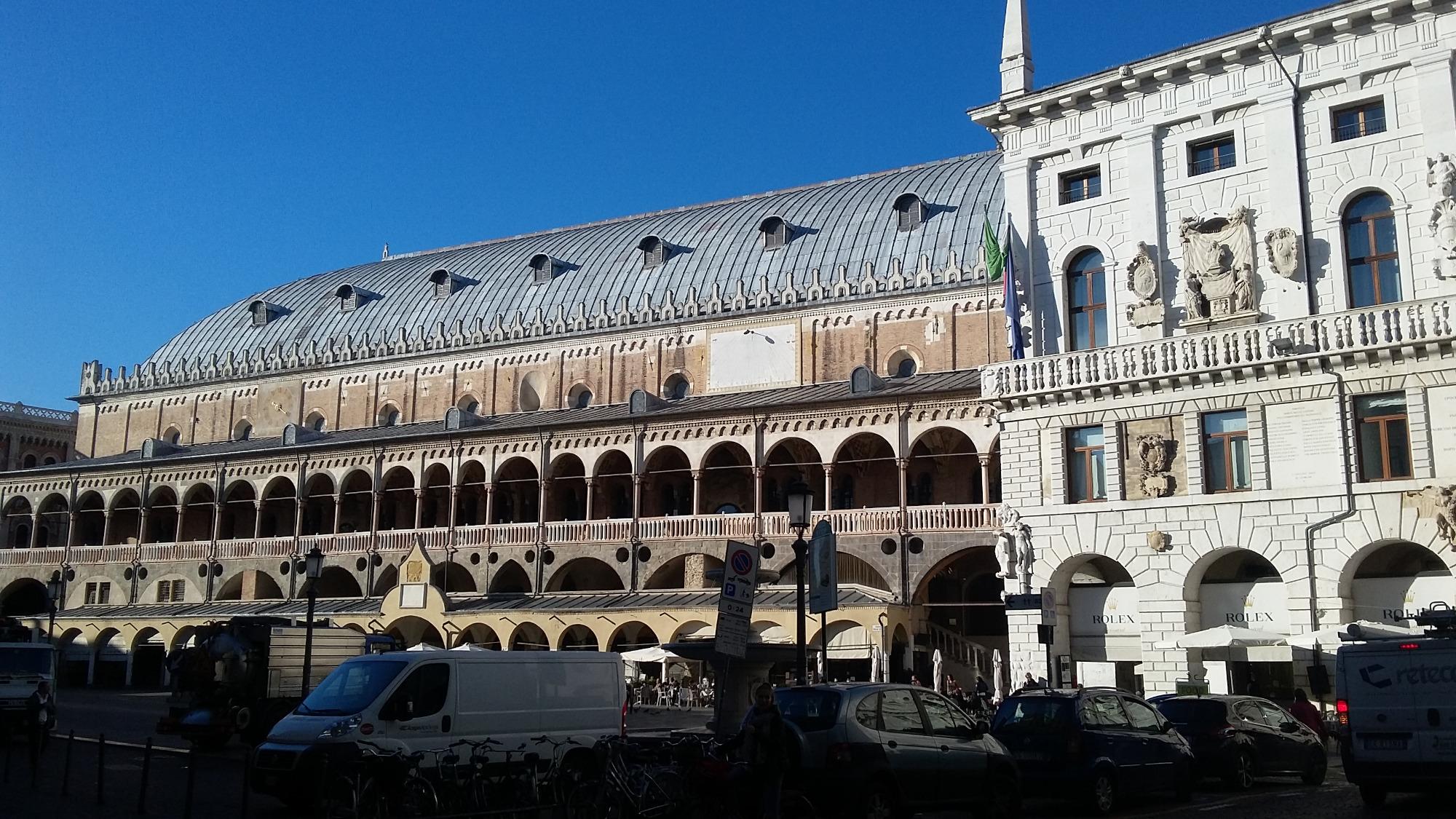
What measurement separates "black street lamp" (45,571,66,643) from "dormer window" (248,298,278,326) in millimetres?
15518

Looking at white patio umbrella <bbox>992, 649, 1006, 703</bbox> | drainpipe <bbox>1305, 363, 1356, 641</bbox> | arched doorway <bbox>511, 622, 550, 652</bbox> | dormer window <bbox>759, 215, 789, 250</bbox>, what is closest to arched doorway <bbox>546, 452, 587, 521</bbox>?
arched doorway <bbox>511, 622, 550, 652</bbox>

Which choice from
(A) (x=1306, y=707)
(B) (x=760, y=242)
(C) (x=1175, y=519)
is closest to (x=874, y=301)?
(B) (x=760, y=242)

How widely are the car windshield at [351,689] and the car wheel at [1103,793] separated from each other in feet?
29.2

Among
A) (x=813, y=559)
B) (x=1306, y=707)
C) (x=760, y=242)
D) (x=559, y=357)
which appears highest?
(x=760, y=242)

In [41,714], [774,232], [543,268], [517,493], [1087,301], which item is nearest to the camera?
[41,714]

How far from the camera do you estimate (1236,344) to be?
2589 cm

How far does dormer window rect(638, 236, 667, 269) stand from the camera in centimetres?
5547

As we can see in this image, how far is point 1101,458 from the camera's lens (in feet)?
91.6

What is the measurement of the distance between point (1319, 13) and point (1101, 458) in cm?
981

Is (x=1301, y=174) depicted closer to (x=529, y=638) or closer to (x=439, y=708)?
(x=439, y=708)

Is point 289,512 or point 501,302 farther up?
point 501,302

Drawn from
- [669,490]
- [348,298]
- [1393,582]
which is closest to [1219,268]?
[1393,582]

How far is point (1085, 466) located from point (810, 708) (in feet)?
49.2

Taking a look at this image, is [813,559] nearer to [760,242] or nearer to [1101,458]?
[1101,458]
